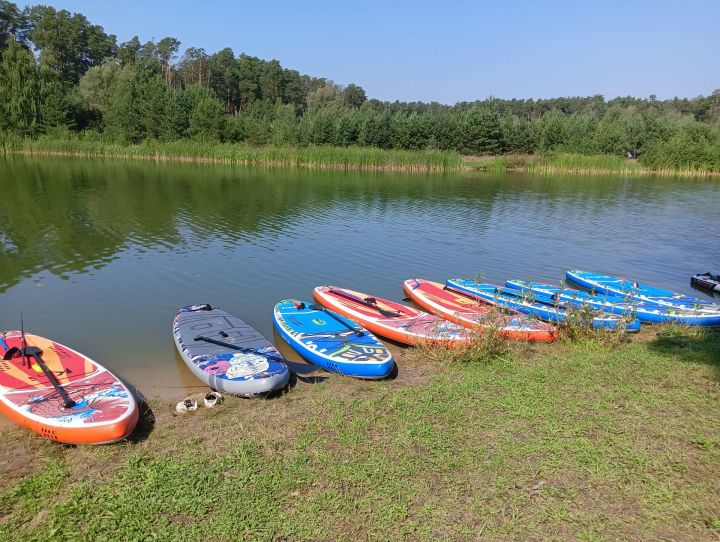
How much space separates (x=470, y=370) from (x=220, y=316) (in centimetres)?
477

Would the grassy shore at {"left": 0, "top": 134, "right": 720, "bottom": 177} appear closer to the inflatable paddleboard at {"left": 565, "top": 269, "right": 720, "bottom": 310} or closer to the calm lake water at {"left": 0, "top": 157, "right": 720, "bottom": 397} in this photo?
the calm lake water at {"left": 0, "top": 157, "right": 720, "bottom": 397}

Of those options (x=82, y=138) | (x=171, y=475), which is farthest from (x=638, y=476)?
(x=82, y=138)

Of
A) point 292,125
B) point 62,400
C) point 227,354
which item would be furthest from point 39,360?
point 292,125

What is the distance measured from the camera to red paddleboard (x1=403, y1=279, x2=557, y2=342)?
865 centimetres

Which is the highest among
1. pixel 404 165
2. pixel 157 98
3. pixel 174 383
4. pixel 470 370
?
pixel 157 98

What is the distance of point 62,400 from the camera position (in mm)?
6012

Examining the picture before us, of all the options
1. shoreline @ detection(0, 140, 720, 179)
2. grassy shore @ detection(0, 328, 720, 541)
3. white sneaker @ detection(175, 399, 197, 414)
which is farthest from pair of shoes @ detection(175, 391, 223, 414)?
shoreline @ detection(0, 140, 720, 179)

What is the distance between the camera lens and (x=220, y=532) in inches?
154

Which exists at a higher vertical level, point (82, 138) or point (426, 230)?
point (82, 138)

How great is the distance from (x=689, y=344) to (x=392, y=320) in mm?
4824

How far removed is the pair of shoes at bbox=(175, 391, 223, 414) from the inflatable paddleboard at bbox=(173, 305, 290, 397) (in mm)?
376

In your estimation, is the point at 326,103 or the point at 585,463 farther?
the point at 326,103

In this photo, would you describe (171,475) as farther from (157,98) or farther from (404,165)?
(157,98)

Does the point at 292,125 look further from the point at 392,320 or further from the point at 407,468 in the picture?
the point at 407,468
